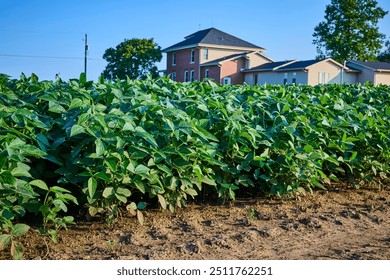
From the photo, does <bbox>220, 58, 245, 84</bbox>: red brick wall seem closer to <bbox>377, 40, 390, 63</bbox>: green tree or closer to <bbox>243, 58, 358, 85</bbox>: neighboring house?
<bbox>243, 58, 358, 85</bbox>: neighboring house

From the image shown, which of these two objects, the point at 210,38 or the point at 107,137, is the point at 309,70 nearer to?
the point at 210,38

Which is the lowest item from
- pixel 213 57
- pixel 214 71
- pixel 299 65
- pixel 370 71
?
pixel 214 71

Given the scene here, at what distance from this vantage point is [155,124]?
3027 millimetres

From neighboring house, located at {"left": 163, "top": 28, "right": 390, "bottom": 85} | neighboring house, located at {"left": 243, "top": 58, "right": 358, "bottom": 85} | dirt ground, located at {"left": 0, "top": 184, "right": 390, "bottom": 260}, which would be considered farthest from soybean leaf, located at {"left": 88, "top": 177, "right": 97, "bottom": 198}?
neighboring house, located at {"left": 243, "top": 58, "right": 358, "bottom": 85}

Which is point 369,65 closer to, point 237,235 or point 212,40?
point 212,40

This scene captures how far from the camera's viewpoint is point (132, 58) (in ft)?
148

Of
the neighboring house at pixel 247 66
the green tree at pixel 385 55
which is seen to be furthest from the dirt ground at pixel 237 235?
the green tree at pixel 385 55

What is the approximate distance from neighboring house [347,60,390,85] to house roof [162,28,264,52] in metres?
8.70

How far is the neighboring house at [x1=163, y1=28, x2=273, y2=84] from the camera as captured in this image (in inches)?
1481

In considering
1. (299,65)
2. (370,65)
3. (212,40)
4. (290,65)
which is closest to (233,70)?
(212,40)

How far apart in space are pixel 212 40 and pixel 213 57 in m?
1.43

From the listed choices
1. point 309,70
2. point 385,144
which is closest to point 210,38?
point 309,70

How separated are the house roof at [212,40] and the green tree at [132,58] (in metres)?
2.39
